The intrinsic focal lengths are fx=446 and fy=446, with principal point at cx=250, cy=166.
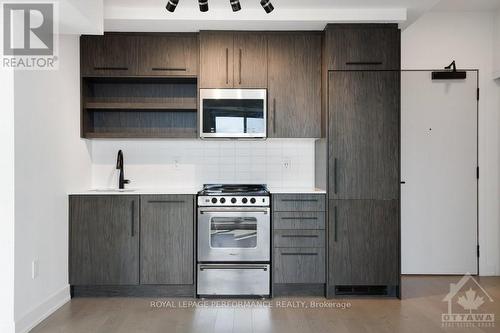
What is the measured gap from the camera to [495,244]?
15.4 ft

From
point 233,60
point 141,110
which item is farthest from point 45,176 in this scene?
point 233,60

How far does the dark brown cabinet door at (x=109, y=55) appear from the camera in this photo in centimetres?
414

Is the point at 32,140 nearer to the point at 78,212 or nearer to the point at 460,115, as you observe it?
the point at 78,212

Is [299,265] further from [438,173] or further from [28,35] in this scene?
[28,35]

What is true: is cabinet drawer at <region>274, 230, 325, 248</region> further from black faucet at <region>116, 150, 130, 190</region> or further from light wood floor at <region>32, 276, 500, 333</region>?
black faucet at <region>116, 150, 130, 190</region>

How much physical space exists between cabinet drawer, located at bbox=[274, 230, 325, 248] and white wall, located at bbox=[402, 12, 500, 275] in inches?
77.7

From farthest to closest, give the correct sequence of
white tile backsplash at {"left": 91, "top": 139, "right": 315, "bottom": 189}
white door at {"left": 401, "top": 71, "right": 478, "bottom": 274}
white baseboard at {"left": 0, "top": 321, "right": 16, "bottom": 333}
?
white door at {"left": 401, "top": 71, "right": 478, "bottom": 274} → white tile backsplash at {"left": 91, "top": 139, "right": 315, "bottom": 189} → white baseboard at {"left": 0, "top": 321, "right": 16, "bottom": 333}

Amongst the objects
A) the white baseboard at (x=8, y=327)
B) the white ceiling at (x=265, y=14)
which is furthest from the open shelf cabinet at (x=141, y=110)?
the white baseboard at (x=8, y=327)

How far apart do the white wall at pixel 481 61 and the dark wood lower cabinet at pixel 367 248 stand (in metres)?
1.44

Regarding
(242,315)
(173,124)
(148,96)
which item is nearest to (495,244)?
(242,315)

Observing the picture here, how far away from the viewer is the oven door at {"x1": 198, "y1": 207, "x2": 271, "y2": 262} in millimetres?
3910

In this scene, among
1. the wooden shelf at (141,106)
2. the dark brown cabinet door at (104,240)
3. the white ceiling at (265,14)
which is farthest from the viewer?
the wooden shelf at (141,106)

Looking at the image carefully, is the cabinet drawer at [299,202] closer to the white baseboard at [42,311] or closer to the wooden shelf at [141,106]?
the wooden shelf at [141,106]

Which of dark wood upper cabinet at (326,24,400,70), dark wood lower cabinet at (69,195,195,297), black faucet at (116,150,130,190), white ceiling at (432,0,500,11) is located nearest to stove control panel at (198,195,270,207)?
dark wood lower cabinet at (69,195,195,297)
